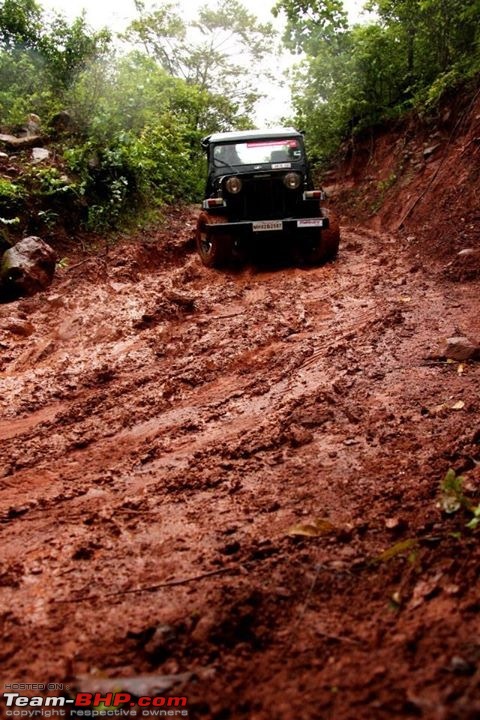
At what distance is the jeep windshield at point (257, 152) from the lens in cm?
746

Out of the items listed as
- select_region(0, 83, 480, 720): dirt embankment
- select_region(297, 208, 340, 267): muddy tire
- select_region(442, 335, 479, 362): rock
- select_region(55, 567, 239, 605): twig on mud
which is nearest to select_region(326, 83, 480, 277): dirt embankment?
select_region(297, 208, 340, 267): muddy tire

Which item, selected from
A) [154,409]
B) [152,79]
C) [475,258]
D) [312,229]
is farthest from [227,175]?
[152,79]

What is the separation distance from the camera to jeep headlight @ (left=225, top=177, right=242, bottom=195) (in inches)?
281

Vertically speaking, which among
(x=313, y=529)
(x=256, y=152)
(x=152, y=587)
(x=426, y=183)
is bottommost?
(x=152, y=587)

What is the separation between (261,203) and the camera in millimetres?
7262

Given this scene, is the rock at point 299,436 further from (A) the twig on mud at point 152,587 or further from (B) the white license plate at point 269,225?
(B) the white license plate at point 269,225

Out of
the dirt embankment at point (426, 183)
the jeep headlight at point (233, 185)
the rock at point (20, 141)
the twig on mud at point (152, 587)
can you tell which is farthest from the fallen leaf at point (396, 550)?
the rock at point (20, 141)

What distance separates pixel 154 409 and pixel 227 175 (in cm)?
495

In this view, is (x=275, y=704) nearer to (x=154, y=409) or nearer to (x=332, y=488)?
(x=332, y=488)

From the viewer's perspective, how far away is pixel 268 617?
157 centimetres

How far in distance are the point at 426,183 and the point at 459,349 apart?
19.1 feet

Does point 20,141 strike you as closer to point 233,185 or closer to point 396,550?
point 233,185

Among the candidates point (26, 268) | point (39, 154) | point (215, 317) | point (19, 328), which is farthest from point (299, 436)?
point (39, 154)

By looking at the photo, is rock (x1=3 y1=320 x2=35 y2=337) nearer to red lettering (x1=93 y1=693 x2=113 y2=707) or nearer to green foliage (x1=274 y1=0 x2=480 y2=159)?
red lettering (x1=93 y1=693 x2=113 y2=707)
